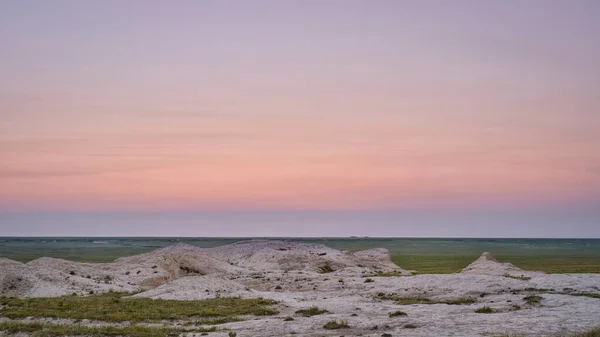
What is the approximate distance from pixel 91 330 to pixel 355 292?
2431cm

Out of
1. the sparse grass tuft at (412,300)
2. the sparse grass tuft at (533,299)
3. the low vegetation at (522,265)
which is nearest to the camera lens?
the sparse grass tuft at (533,299)

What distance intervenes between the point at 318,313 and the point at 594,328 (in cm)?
1503

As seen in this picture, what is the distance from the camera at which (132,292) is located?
51.8 meters

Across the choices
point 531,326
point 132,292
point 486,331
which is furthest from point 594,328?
point 132,292

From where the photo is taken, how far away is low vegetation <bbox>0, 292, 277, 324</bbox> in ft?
114

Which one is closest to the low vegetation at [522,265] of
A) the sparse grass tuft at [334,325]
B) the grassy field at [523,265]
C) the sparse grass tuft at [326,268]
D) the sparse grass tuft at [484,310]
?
A: the grassy field at [523,265]

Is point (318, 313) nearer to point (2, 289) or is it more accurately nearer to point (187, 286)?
point (187, 286)

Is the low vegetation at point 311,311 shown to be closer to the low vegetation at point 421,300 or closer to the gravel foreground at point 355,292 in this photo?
the gravel foreground at point 355,292

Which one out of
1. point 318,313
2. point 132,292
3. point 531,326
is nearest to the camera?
point 531,326

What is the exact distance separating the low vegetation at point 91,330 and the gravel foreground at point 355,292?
2.62m

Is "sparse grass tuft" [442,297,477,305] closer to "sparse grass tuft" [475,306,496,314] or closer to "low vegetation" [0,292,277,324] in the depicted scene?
"sparse grass tuft" [475,306,496,314]

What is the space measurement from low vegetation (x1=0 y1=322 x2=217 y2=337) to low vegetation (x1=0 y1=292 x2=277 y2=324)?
3469 millimetres

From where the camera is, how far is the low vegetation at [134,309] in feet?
114

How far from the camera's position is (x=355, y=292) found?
48250 millimetres
